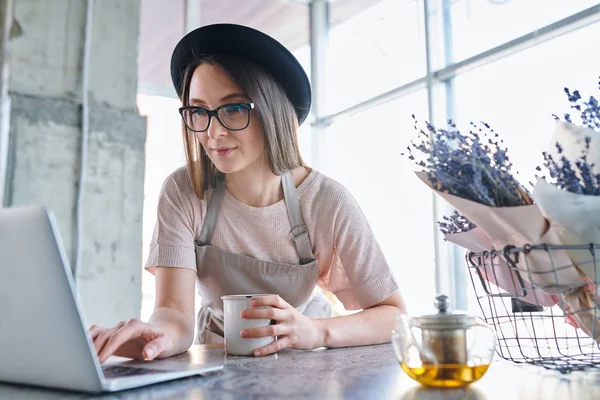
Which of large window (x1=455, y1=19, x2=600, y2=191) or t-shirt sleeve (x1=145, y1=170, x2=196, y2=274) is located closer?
t-shirt sleeve (x1=145, y1=170, x2=196, y2=274)

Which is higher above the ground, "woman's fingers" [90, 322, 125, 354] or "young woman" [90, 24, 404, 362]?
"young woman" [90, 24, 404, 362]

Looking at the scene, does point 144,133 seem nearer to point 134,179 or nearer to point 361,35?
point 134,179

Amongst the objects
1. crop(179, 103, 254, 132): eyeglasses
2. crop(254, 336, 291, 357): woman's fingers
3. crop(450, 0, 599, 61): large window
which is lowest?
crop(254, 336, 291, 357): woman's fingers

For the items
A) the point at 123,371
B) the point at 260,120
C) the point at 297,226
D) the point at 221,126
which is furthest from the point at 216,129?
the point at 123,371

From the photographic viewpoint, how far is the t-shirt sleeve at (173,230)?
135 cm

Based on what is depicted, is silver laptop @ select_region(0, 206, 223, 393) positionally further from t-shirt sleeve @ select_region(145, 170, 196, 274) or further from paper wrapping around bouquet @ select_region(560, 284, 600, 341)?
t-shirt sleeve @ select_region(145, 170, 196, 274)

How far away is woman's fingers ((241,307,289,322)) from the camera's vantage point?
3.35 feet

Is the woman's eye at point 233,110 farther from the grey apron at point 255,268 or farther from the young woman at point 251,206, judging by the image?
the grey apron at point 255,268

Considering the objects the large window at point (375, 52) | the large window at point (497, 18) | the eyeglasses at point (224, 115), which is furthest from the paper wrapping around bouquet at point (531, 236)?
the large window at point (375, 52)

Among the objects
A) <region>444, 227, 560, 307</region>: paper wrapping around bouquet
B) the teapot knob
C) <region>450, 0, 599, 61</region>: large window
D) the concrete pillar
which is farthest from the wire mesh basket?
<region>450, 0, 599, 61</region>: large window

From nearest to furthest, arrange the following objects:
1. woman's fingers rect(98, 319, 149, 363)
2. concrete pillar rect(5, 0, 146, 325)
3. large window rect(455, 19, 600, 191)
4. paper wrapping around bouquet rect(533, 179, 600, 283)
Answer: paper wrapping around bouquet rect(533, 179, 600, 283), woman's fingers rect(98, 319, 149, 363), concrete pillar rect(5, 0, 146, 325), large window rect(455, 19, 600, 191)

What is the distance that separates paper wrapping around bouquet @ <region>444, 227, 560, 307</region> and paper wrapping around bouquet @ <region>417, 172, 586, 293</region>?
3 centimetres

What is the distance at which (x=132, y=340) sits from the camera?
972 millimetres

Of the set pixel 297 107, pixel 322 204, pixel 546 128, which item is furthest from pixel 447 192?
pixel 546 128
